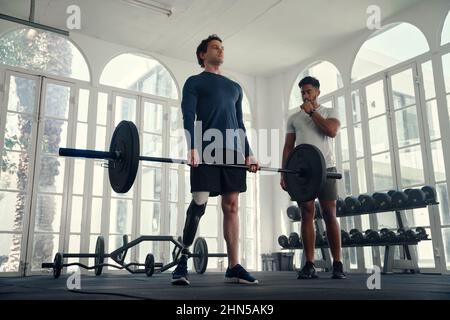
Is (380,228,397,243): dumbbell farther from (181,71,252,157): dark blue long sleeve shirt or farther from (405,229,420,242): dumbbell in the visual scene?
(181,71,252,157): dark blue long sleeve shirt

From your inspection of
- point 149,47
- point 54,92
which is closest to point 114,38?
point 149,47

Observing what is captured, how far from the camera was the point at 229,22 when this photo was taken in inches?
181

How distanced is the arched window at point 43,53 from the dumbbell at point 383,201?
A: 3320 mm

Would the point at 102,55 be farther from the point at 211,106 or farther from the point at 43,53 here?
the point at 211,106

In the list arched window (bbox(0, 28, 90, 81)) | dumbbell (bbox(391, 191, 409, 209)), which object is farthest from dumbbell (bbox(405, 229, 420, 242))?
arched window (bbox(0, 28, 90, 81))

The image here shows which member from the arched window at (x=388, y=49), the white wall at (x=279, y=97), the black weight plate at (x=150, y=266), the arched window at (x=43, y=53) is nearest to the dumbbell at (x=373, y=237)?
the white wall at (x=279, y=97)

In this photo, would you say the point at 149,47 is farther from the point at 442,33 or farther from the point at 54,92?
the point at 442,33

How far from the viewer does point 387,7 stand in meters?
4.30

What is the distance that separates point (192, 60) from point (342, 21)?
192 cm

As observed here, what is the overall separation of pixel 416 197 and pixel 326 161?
5.35 ft

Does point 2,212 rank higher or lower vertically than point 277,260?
higher

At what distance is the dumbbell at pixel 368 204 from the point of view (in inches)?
155

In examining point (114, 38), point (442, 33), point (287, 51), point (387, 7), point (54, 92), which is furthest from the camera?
point (287, 51)

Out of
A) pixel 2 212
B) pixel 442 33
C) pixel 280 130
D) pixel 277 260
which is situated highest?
pixel 442 33
